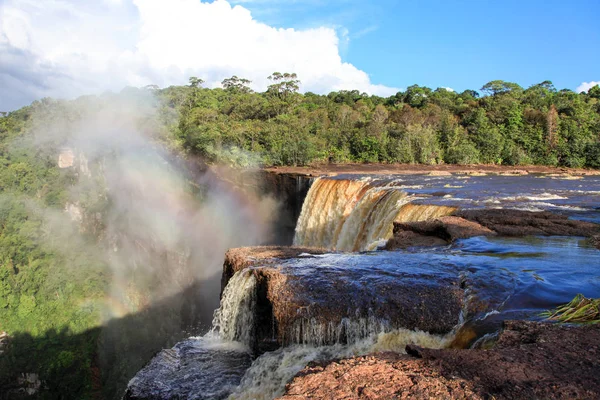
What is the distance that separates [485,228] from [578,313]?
4.09m

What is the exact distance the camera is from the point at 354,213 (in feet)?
41.1

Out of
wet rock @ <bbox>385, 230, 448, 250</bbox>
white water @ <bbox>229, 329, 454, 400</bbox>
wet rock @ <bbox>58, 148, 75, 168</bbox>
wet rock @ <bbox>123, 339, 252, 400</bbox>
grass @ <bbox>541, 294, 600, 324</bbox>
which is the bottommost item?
wet rock @ <bbox>123, 339, 252, 400</bbox>

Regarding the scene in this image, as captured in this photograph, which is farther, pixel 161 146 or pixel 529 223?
pixel 161 146

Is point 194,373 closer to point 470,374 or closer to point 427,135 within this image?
point 470,374

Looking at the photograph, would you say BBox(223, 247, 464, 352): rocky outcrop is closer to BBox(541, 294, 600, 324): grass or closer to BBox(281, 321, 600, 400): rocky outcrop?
BBox(541, 294, 600, 324): grass

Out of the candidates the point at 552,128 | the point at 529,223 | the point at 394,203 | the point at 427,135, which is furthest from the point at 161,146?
the point at 552,128

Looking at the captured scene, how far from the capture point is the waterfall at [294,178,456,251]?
32.6 ft

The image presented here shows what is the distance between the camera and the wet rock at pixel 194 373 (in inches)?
203

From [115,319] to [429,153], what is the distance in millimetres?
20179

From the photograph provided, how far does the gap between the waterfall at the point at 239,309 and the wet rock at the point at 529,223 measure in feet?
15.9

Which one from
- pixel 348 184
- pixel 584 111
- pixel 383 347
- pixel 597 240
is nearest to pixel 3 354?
pixel 348 184

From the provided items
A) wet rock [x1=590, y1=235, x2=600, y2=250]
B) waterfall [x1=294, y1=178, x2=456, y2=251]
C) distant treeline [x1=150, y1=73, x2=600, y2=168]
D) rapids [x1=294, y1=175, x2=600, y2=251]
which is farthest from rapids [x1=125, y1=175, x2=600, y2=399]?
distant treeline [x1=150, y1=73, x2=600, y2=168]

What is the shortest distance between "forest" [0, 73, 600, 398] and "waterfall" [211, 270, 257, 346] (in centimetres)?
1396

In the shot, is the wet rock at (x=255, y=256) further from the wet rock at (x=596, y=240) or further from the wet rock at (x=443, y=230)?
the wet rock at (x=596, y=240)
